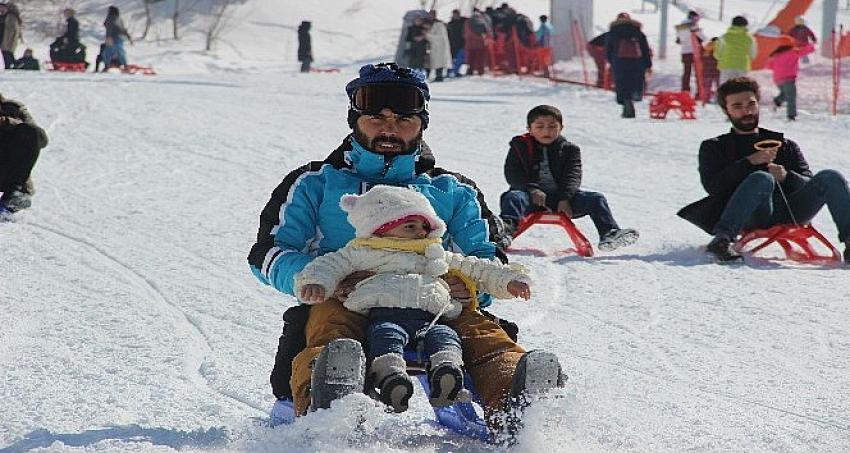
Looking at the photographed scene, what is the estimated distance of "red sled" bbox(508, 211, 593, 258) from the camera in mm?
7344

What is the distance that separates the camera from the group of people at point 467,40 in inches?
868

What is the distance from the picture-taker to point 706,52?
1727 cm

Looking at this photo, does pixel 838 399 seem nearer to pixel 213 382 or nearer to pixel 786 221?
pixel 213 382

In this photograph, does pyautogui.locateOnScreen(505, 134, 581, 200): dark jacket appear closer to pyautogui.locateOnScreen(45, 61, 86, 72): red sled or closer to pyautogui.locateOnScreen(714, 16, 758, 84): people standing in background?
pyautogui.locateOnScreen(714, 16, 758, 84): people standing in background

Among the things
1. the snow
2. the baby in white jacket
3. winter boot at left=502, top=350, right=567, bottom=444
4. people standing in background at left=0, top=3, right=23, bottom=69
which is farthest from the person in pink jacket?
people standing in background at left=0, top=3, right=23, bottom=69

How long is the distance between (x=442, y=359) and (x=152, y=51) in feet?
101

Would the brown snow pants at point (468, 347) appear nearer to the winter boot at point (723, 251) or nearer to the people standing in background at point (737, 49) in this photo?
the winter boot at point (723, 251)

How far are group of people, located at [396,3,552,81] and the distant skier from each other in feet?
45.8

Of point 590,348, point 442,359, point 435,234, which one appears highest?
point 435,234

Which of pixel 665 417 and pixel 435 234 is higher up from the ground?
pixel 435 234

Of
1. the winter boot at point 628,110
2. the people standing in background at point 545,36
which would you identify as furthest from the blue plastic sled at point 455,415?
the people standing in background at point 545,36

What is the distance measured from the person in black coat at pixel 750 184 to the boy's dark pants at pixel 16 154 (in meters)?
3.91

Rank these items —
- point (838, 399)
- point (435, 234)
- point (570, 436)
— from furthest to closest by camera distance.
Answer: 1. point (838, 399)
2. point (435, 234)
3. point (570, 436)

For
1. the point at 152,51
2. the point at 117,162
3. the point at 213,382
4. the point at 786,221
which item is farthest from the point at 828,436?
the point at 152,51
